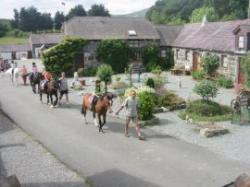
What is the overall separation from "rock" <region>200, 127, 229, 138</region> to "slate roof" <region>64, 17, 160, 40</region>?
24715mm

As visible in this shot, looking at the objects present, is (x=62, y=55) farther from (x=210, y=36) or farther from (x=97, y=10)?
(x=97, y=10)

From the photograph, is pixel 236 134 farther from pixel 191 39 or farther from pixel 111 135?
pixel 191 39

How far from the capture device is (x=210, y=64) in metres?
31.8

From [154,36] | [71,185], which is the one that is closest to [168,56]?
[154,36]

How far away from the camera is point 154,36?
41438 millimetres

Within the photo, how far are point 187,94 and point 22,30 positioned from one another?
3882 inches

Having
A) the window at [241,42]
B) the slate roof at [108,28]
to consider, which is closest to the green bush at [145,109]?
the window at [241,42]

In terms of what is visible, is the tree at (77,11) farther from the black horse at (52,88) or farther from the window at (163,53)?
the black horse at (52,88)

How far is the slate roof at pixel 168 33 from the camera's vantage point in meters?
41.8

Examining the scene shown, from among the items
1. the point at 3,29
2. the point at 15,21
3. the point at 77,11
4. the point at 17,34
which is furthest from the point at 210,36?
the point at 15,21

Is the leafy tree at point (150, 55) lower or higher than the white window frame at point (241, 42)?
lower

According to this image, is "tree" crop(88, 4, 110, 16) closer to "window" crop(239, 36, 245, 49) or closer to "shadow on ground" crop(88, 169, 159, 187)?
"window" crop(239, 36, 245, 49)

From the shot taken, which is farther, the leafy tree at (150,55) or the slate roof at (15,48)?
the slate roof at (15,48)

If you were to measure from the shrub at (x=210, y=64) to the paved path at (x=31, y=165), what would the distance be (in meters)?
19.4
